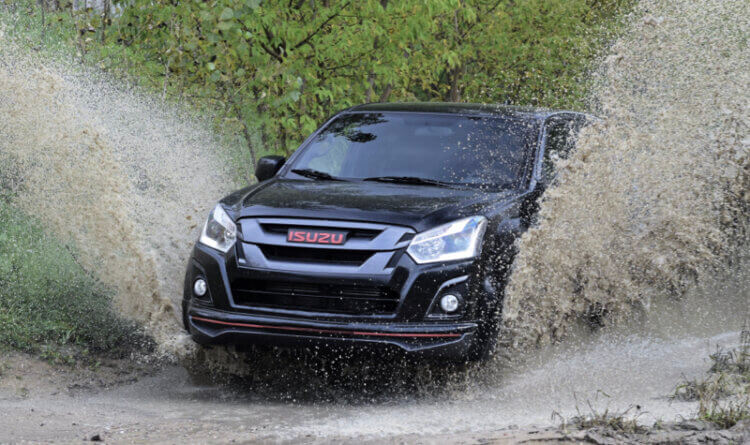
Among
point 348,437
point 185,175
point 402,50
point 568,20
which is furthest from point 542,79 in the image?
point 348,437

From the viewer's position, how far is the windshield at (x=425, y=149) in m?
6.53

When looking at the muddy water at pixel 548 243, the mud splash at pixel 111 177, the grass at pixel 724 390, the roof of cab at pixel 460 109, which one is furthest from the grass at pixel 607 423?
the roof of cab at pixel 460 109

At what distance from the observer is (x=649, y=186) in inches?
295

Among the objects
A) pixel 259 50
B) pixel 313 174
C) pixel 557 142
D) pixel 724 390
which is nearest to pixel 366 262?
pixel 313 174

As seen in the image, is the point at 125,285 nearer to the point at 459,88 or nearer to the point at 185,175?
the point at 185,175

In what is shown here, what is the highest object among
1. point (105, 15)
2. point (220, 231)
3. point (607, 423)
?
point (105, 15)

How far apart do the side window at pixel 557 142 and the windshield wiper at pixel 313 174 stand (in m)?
1.41

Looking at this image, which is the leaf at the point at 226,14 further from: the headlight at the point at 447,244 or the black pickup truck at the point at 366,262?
the headlight at the point at 447,244

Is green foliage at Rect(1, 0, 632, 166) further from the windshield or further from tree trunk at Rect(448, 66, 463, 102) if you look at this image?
tree trunk at Rect(448, 66, 463, 102)

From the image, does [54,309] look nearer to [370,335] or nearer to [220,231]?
[220,231]

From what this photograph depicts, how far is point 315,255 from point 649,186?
3134 mm

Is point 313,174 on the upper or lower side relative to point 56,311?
upper

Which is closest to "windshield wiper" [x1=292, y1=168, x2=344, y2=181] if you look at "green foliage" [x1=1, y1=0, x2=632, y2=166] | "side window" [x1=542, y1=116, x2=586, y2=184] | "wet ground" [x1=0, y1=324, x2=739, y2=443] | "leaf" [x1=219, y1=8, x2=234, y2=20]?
"wet ground" [x1=0, y1=324, x2=739, y2=443]

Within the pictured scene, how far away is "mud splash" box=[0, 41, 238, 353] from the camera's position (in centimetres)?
683
